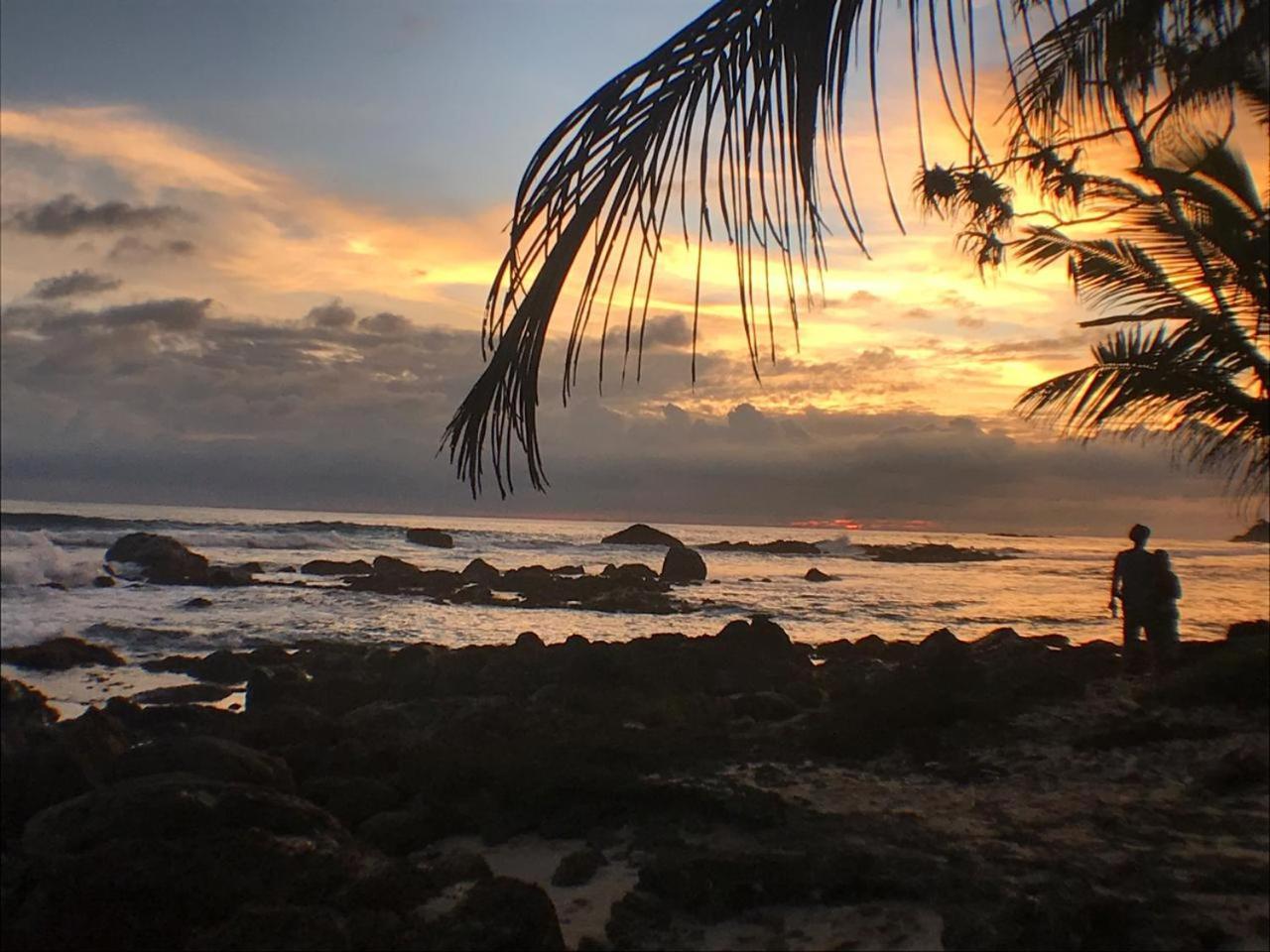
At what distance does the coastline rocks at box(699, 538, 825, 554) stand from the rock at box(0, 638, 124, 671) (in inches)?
1511

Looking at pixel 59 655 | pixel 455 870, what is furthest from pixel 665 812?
pixel 59 655

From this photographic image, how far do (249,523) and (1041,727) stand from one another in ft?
170

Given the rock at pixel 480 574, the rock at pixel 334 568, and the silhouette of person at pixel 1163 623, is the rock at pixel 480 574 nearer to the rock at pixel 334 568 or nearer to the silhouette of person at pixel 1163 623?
the rock at pixel 334 568

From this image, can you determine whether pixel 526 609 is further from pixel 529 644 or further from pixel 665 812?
pixel 665 812

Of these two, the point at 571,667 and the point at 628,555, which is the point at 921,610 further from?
the point at 628,555

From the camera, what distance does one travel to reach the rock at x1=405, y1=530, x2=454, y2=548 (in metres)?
45.5

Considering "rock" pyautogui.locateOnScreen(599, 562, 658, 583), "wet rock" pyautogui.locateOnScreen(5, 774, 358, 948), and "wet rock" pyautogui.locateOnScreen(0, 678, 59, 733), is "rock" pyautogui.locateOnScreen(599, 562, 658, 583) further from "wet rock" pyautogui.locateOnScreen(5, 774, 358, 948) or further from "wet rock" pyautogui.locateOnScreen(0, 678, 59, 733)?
"wet rock" pyautogui.locateOnScreen(5, 774, 358, 948)

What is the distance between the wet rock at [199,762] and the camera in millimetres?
5836

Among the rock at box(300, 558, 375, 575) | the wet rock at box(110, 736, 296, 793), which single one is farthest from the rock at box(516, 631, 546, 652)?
the rock at box(300, 558, 375, 575)

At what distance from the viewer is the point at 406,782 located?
702 centimetres

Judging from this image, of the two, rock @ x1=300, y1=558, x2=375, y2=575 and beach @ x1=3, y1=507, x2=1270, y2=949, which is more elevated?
beach @ x1=3, y1=507, x2=1270, y2=949

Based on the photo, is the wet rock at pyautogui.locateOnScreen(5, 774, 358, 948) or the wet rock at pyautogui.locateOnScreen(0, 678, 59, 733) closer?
the wet rock at pyautogui.locateOnScreen(5, 774, 358, 948)

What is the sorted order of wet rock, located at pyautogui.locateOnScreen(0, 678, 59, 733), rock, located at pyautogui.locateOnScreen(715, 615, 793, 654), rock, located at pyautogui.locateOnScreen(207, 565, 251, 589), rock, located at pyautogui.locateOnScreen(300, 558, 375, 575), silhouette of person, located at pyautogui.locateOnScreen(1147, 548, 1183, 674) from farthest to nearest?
rock, located at pyautogui.locateOnScreen(300, 558, 375, 575), rock, located at pyautogui.locateOnScreen(207, 565, 251, 589), rock, located at pyautogui.locateOnScreen(715, 615, 793, 654), silhouette of person, located at pyautogui.locateOnScreen(1147, 548, 1183, 674), wet rock, located at pyautogui.locateOnScreen(0, 678, 59, 733)

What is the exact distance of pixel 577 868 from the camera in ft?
18.1
